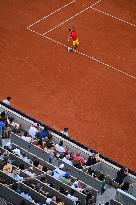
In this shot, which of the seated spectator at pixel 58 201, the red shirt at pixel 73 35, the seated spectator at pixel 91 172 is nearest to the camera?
the seated spectator at pixel 58 201

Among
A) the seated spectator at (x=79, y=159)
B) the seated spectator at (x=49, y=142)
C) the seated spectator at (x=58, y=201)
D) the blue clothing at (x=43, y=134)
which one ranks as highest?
the blue clothing at (x=43, y=134)

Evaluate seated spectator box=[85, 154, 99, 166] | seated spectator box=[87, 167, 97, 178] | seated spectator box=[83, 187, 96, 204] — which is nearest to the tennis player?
seated spectator box=[85, 154, 99, 166]

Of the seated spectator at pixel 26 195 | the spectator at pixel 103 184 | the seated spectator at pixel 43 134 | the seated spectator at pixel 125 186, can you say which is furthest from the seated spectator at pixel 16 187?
the seated spectator at pixel 125 186

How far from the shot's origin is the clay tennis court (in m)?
28.7

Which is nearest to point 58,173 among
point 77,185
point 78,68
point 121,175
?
point 77,185

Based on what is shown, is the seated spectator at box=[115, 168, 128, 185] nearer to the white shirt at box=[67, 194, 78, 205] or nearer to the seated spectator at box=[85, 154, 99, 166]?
the seated spectator at box=[85, 154, 99, 166]

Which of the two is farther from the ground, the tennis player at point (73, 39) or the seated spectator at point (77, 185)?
the tennis player at point (73, 39)

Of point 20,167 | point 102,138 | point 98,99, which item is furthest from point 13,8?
point 20,167

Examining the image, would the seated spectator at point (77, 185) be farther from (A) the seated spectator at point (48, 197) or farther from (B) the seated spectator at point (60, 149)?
(B) the seated spectator at point (60, 149)

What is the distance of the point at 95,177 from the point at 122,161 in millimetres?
3087

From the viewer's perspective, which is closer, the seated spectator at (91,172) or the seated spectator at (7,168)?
the seated spectator at (7,168)

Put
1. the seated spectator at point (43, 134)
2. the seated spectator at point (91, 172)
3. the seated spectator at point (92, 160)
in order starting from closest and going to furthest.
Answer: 1. the seated spectator at point (91, 172)
2. the seated spectator at point (92, 160)
3. the seated spectator at point (43, 134)

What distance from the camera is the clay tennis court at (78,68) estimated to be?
28719 millimetres

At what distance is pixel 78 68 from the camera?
107 ft
